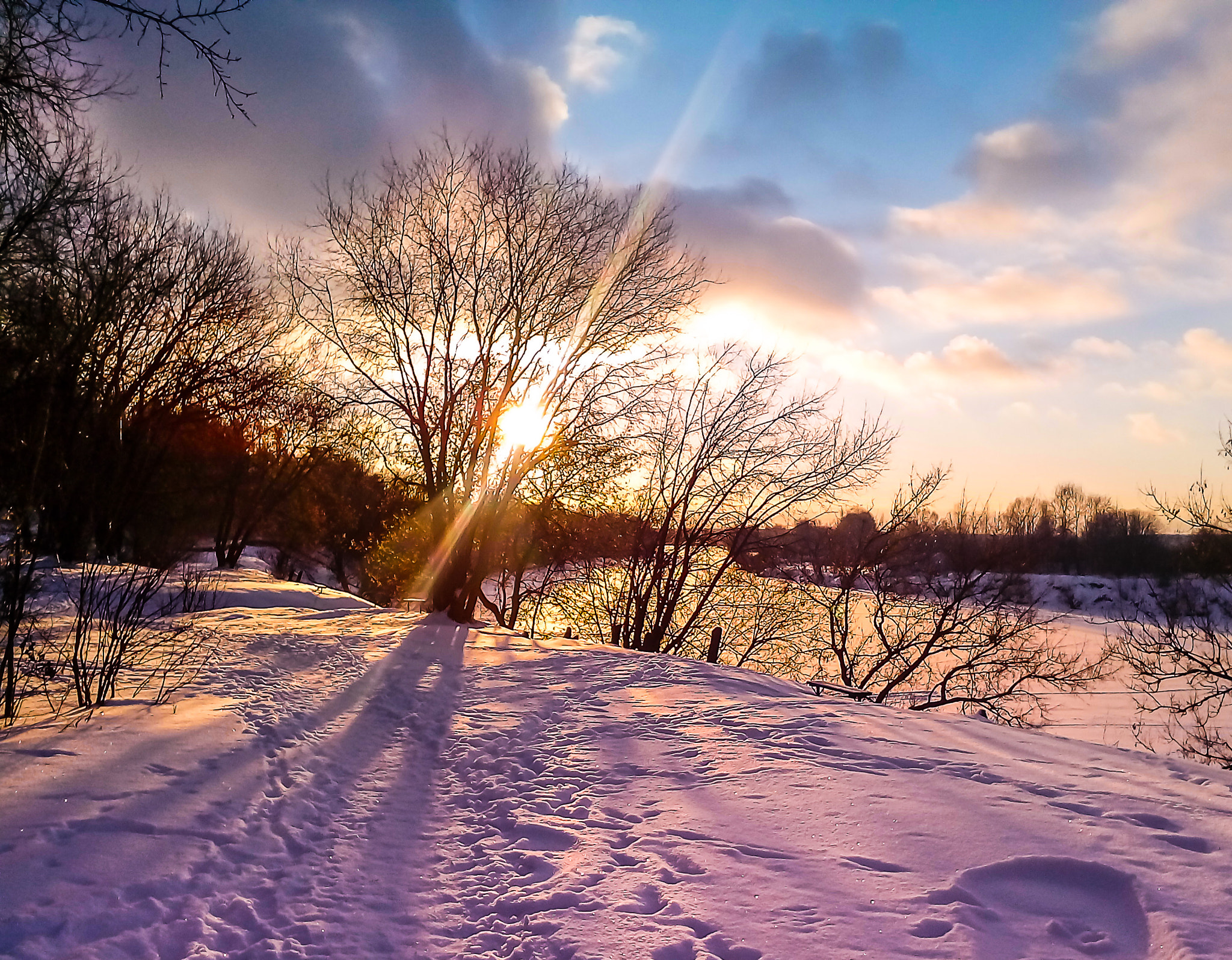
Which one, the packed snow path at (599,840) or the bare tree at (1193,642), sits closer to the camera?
the packed snow path at (599,840)

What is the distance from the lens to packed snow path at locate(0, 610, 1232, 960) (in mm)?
3309

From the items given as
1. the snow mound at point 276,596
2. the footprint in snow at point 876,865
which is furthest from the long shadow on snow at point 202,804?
the snow mound at point 276,596

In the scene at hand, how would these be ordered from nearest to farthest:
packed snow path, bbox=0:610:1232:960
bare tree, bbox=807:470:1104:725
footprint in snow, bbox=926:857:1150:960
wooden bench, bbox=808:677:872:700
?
footprint in snow, bbox=926:857:1150:960 → packed snow path, bbox=0:610:1232:960 → wooden bench, bbox=808:677:872:700 → bare tree, bbox=807:470:1104:725

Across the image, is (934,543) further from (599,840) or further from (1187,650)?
(599,840)

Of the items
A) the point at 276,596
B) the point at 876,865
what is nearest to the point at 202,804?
the point at 876,865

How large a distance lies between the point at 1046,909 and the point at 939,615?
2036 centimetres

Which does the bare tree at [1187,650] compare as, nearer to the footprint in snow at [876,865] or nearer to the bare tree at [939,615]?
the bare tree at [939,615]

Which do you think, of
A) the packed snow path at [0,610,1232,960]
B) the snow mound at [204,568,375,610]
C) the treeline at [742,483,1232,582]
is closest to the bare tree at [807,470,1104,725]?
the treeline at [742,483,1232,582]

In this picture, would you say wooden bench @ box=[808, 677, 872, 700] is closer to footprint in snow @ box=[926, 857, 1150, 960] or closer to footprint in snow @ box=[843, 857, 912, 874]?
footprint in snow @ box=[843, 857, 912, 874]

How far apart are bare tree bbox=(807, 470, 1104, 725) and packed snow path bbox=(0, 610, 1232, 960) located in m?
15.3

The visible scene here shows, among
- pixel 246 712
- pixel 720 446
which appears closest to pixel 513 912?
pixel 246 712

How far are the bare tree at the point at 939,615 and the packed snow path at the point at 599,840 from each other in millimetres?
15294

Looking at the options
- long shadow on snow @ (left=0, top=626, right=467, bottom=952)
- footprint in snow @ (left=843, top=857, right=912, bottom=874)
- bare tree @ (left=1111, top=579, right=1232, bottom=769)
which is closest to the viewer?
long shadow on snow @ (left=0, top=626, right=467, bottom=952)

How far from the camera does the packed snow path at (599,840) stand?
3309 millimetres
